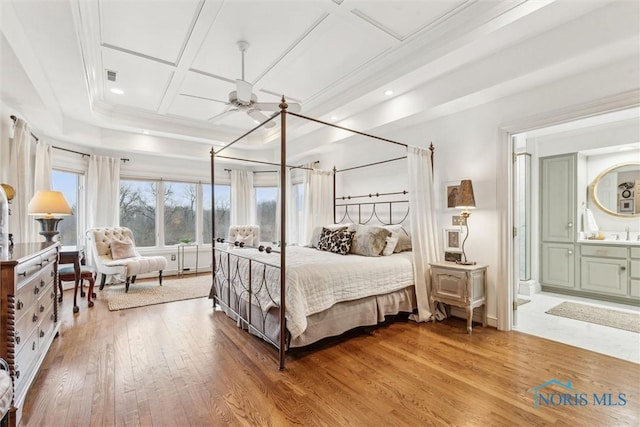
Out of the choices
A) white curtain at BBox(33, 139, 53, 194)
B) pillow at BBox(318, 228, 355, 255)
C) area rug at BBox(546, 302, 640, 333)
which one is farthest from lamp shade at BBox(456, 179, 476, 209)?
white curtain at BBox(33, 139, 53, 194)

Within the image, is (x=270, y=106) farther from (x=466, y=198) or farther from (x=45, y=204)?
(x=45, y=204)

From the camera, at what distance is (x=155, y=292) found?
4.88m

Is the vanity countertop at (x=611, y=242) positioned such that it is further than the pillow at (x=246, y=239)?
No

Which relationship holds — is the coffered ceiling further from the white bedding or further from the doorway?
the white bedding

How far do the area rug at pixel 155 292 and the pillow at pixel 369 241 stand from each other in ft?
8.56

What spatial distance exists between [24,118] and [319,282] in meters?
4.20

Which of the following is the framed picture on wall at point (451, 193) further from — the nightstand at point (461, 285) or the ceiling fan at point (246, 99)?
the ceiling fan at point (246, 99)

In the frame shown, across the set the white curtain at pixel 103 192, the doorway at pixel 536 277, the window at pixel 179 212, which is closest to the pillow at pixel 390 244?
the doorway at pixel 536 277

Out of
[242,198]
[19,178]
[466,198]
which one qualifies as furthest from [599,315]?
[19,178]

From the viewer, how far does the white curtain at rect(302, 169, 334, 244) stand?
213 inches

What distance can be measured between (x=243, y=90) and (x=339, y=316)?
244 cm

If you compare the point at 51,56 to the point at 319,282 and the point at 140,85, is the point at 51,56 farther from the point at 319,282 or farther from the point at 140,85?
the point at 319,282

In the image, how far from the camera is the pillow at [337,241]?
382 cm

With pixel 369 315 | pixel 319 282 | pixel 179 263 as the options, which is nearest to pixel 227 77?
pixel 319 282
